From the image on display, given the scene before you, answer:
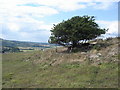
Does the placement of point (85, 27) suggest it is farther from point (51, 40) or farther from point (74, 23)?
point (51, 40)

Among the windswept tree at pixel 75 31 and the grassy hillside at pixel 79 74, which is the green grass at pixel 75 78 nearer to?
the grassy hillside at pixel 79 74

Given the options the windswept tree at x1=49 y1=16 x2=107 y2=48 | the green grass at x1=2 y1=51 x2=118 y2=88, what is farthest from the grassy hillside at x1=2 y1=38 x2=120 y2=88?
the windswept tree at x1=49 y1=16 x2=107 y2=48

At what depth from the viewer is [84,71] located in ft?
67.6

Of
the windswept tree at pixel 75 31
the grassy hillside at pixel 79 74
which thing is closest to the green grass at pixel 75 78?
the grassy hillside at pixel 79 74

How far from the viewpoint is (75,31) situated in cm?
3047

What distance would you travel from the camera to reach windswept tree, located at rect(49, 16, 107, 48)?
31.1 metres

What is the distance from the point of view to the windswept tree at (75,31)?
102ft

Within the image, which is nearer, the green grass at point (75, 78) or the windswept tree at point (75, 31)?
the green grass at point (75, 78)

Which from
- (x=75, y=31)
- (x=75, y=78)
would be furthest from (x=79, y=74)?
(x=75, y=31)

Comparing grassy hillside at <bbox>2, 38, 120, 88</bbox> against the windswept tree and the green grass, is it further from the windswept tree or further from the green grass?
the windswept tree

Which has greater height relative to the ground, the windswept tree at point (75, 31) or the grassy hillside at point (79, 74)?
the windswept tree at point (75, 31)

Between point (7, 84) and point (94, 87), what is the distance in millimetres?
9485

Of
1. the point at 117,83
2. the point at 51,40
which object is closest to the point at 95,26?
the point at 51,40

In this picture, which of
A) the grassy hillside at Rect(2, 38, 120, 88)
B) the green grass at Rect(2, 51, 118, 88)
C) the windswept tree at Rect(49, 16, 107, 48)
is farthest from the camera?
the windswept tree at Rect(49, 16, 107, 48)
